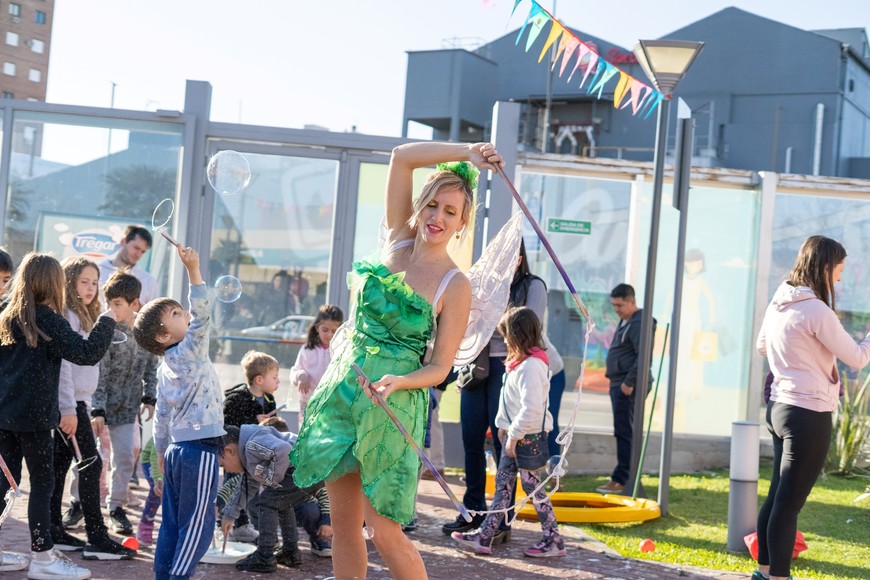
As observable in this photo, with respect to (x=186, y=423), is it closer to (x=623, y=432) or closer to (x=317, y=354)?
(x=317, y=354)

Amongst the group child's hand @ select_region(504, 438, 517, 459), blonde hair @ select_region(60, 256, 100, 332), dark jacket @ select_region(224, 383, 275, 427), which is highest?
blonde hair @ select_region(60, 256, 100, 332)

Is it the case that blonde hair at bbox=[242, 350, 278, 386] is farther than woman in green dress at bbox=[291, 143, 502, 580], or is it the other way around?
blonde hair at bbox=[242, 350, 278, 386]

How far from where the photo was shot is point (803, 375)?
5.09m

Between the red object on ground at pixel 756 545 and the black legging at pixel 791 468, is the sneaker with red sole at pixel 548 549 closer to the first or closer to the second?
the red object on ground at pixel 756 545

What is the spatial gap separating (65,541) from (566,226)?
19.7 ft

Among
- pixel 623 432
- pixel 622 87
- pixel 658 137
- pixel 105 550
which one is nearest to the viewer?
pixel 105 550

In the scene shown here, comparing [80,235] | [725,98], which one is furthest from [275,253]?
[725,98]

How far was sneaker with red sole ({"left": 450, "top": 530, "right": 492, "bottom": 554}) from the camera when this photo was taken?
6.13 metres

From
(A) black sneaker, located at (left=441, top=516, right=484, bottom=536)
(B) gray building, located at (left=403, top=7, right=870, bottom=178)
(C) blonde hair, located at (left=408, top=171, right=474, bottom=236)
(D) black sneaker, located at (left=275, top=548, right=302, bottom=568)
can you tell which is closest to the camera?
(C) blonde hair, located at (left=408, top=171, right=474, bottom=236)

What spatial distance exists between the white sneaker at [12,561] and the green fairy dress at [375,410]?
231 cm

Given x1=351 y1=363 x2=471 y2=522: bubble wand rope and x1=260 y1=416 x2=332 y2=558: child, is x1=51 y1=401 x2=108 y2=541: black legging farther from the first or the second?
x1=351 y1=363 x2=471 y2=522: bubble wand rope

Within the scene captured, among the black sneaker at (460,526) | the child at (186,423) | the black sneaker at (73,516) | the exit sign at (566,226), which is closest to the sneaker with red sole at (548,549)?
the black sneaker at (460,526)

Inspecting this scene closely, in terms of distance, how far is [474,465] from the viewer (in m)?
6.68

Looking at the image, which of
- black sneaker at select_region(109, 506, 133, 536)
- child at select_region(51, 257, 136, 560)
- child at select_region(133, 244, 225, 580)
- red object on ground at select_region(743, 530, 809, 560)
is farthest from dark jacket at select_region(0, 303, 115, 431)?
red object on ground at select_region(743, 530, 809, 560)
